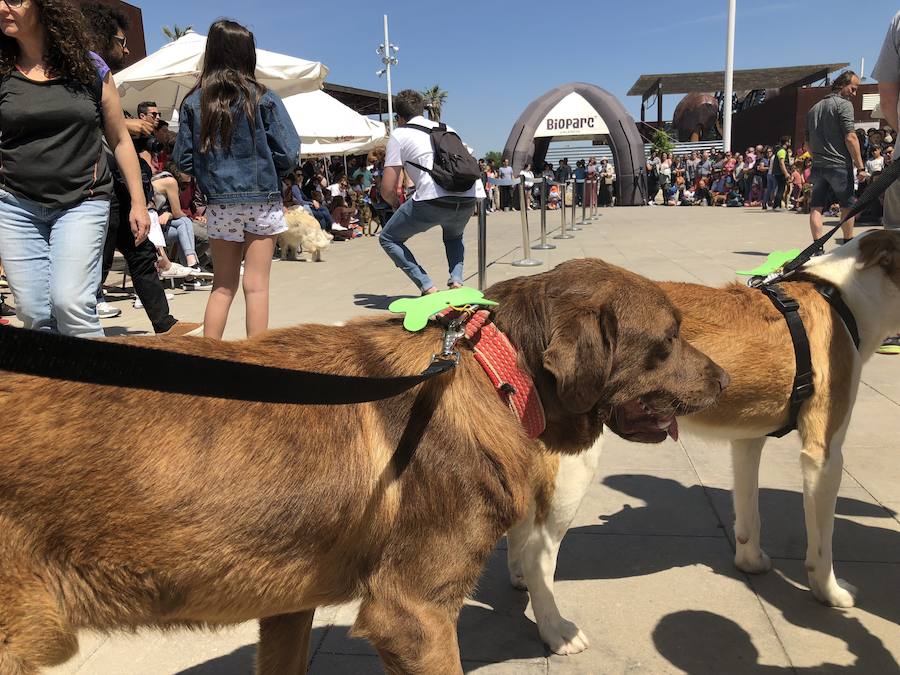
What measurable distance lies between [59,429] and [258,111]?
325 centimetres

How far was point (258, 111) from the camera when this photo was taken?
414 centimetres

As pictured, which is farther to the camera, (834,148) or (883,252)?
(834,148)

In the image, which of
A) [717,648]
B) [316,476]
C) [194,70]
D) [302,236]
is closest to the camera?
[316,476]

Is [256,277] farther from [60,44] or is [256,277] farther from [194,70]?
[194,70]

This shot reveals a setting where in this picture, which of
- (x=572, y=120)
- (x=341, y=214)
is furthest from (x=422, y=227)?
(x=572, y=120)

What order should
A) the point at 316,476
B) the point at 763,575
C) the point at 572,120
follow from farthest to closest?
the point at 572,120 < the point at 763,575 < the point at 316,476

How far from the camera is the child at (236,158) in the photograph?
13.2ft

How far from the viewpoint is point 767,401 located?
264 cm

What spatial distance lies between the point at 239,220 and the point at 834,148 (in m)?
8.11

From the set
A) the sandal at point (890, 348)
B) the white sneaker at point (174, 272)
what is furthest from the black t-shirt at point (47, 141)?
the white sneaker at point (174, 272)

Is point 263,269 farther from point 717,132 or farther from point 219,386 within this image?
point 717,132

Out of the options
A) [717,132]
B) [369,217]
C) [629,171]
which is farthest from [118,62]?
[717,132]

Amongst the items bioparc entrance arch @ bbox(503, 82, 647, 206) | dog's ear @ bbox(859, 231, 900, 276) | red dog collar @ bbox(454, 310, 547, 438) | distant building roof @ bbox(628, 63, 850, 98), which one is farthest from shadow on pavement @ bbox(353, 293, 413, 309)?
distant building roof @ bbox(628, 63, 850, 98)

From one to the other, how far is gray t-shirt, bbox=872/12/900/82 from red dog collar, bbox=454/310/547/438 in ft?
12.4
